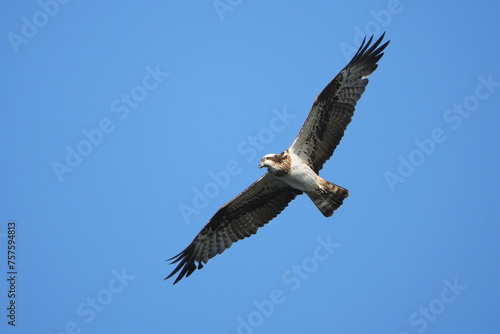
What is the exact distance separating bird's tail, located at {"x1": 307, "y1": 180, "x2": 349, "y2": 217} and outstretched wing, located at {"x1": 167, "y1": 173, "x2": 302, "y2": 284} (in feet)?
1.79

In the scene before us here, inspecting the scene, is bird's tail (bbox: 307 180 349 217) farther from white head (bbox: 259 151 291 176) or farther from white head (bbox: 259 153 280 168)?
white head (bbox: 259 153 280 168)

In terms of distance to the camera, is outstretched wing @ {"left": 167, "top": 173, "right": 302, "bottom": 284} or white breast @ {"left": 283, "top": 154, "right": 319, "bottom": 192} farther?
outstretched wing @ {"left": 167, "top": 173, "right": 302, "bottom": 284}

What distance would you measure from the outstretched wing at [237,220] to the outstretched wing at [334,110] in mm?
875

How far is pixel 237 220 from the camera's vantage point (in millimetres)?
13391

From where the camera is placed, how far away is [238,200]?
13.2 metres

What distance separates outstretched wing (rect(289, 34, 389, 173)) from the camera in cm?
1220

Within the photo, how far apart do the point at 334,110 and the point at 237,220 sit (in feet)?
9.55

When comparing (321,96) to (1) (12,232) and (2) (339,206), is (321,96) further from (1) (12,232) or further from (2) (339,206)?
(1) (12,232)

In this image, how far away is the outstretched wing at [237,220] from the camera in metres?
13.1

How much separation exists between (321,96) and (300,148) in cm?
102

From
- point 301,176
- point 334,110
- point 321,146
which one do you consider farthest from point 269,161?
point 334,110

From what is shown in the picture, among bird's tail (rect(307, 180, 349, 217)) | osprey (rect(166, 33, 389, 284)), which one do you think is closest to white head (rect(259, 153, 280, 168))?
osprey (rect(166, 33, 389, 284))

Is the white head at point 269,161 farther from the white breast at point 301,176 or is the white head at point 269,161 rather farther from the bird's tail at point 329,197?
the bird's tail at point 329,197

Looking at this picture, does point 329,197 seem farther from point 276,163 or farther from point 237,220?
point 237,220
